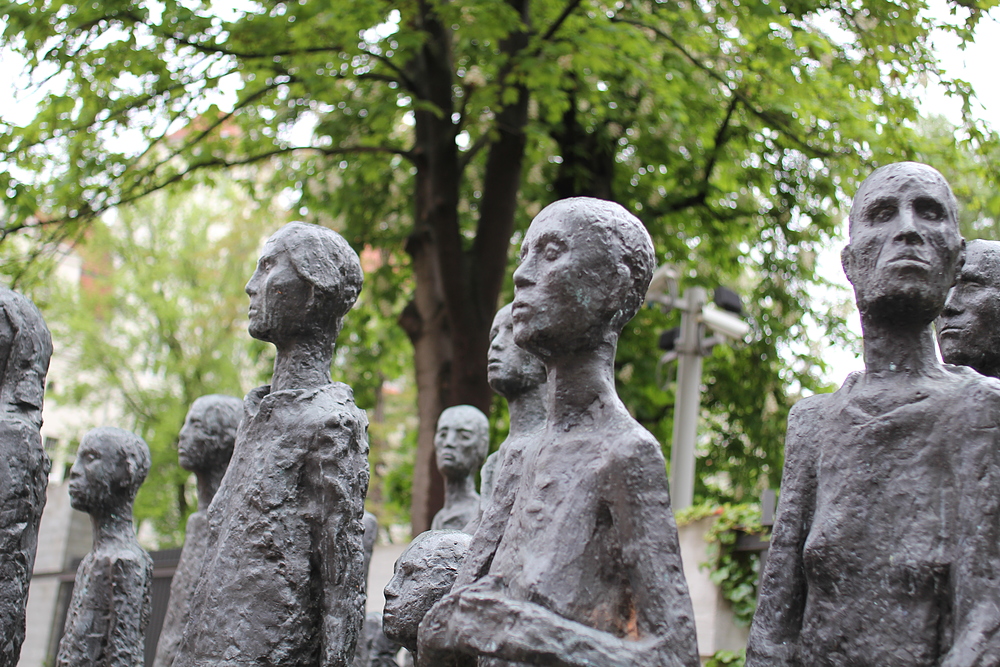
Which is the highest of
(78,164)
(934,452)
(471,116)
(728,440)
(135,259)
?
(135,259)

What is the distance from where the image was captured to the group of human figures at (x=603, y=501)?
3.03m

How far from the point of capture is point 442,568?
3916 mm

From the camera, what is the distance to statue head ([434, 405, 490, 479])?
823 centimetres

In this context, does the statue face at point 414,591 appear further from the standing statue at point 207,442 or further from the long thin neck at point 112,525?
the standing statue at point 207,442

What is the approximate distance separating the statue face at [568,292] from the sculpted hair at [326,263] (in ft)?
4.41

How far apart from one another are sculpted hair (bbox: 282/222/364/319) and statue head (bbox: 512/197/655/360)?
1307 mm

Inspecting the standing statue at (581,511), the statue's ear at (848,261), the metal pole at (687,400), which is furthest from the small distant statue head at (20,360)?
the metal pole at (687,400)

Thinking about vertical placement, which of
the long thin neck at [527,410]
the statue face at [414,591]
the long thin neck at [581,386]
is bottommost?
the statue face at [414,591]

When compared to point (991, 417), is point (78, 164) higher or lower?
higher

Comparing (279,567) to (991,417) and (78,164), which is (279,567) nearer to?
(991,417)

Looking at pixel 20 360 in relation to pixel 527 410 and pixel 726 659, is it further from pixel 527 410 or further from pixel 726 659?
pixel 726 659

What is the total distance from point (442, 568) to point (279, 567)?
2.44ft

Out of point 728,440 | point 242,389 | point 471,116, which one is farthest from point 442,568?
point 242,389

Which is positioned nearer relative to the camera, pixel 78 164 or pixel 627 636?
pixel 627 636
